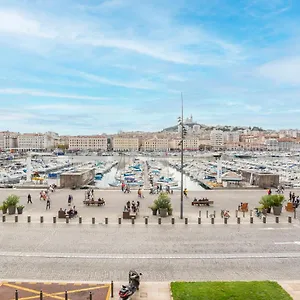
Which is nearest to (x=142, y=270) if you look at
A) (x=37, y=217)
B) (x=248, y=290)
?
(x=248, y=290)

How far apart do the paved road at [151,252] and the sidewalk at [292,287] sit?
529 millimetres

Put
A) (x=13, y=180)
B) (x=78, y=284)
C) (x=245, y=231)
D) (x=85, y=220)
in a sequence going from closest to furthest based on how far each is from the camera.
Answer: (x=78, y=284), (x=245, y=231), (x=85, y=220), (x=13, y=180)

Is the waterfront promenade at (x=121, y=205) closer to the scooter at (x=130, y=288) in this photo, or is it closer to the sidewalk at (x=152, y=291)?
the sidewalk at (x=152, y=291)

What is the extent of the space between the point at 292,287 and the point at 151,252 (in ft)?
17.2

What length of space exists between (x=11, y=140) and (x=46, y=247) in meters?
199

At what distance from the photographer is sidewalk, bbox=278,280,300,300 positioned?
9.33 m

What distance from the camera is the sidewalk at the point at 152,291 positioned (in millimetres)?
9250

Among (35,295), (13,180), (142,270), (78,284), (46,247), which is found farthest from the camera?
(13,180)

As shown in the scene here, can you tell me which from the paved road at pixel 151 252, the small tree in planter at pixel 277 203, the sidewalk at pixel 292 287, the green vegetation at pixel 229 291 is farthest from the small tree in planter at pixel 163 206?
the sidewalk at pixel 292 287

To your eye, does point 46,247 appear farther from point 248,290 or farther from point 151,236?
point 248,290

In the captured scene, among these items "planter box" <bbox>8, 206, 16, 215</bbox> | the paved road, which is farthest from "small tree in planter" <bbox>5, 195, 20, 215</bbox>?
the paved road

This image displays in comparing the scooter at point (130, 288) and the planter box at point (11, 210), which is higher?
the planter box at point (11, 210)

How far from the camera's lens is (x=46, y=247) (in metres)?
13.7

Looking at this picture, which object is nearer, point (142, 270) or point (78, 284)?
point (78, 284)
